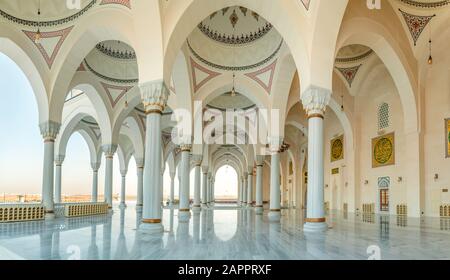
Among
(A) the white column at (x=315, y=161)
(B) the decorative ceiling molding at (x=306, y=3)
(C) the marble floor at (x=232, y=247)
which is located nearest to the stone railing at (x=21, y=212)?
(C) the marble floor at (x=232, y=247)

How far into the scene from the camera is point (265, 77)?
13109 mm

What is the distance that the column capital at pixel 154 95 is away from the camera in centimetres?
765

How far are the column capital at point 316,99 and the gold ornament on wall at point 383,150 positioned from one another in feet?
24.6

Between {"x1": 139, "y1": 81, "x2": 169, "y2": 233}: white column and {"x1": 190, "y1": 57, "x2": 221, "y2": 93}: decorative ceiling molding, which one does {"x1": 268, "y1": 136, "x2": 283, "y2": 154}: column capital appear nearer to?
{"x1": 190, "y1": 57, "x2": 221, "y2": 93}: decorative ceiling molding

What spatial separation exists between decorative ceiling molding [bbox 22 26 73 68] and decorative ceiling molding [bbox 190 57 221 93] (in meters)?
4.42

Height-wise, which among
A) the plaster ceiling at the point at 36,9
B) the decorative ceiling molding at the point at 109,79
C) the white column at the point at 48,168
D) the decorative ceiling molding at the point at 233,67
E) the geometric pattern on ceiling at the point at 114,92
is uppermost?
the plaster ceiling at the point at 36,9

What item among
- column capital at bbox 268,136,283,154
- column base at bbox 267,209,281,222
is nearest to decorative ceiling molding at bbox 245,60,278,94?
column capital at bbox 268,136,283,154

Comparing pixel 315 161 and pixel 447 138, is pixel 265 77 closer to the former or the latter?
pixel 315 161

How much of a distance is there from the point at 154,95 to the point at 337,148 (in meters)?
13.4

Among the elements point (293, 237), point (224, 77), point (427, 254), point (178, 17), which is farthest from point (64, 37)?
point (427, 254)

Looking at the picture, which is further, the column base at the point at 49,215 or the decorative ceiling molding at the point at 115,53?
the decorative ceiling molding at the point at 115,53

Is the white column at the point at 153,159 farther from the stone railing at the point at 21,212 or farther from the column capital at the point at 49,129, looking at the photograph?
the stone railing at the point at 21,212

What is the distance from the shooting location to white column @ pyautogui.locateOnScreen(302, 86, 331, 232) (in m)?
7.65
